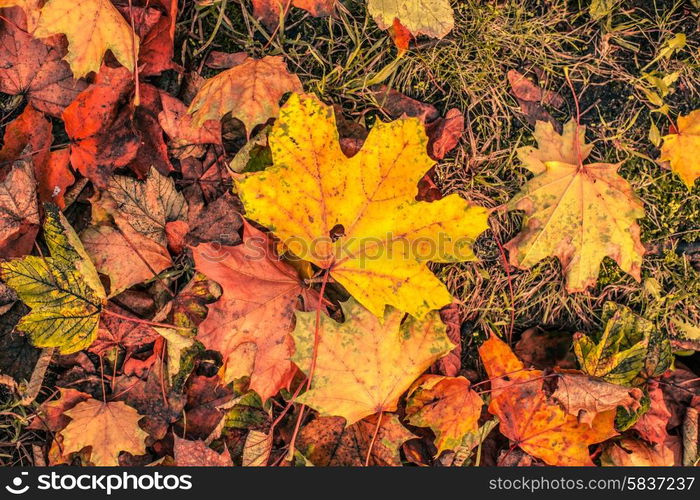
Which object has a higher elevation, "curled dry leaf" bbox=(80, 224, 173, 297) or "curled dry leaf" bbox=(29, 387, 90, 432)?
"curled dry leaf" bbox=(80, 224, 173, 297)

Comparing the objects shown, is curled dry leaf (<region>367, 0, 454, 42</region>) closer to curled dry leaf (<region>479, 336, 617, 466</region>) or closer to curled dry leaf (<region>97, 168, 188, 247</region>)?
curled dry leaf (<region>97, 168, 188, 247</region>)

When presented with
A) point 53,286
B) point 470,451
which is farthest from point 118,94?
point 470,451

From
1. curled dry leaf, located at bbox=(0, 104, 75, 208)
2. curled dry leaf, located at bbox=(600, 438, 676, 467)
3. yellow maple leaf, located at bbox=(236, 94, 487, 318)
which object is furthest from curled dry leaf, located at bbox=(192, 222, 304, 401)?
curled dry leaf, located at bbox=(600, 438, 676, 467)

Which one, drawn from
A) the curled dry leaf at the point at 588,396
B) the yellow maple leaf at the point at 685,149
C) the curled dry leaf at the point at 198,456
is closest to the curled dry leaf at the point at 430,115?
the yellow maple leaf at the point at 685,149

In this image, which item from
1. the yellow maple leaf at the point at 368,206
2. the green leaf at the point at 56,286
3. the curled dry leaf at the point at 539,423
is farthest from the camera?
the curled dry leaf at the point at 539,423

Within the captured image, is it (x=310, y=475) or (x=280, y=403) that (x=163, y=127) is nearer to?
(x=280, y=403)

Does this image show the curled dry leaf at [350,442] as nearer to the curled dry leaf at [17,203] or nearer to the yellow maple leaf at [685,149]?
the curled dry leaf at [17,203]
